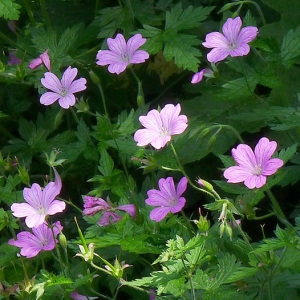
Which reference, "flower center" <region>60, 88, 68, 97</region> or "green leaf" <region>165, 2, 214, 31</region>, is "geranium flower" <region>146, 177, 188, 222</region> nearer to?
"flower center" <region>60, 88, 68, 97</region>

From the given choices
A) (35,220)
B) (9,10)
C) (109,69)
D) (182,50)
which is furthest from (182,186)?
(9,10)

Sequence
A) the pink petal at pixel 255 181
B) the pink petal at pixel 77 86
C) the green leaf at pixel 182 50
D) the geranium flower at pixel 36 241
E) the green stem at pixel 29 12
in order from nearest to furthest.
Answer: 1. the pink petal at pixel 255 181
2. the geranium flower at pixel 36 241
3. the pink petal at pixel 77 86
4. the green leaf at pixel 182 50
5. the green stem at pixel 29 12

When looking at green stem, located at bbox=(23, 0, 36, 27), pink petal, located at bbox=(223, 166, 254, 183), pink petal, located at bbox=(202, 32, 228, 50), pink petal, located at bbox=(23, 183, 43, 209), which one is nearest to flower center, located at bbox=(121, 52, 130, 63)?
pink petal, located at bbox=(202, 32, 228, 50)

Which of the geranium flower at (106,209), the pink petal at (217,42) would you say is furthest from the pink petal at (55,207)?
the pink petal at (217,42)

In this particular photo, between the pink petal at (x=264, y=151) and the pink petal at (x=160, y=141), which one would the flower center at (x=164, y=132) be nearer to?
the pink petal at (x=160, y=141)

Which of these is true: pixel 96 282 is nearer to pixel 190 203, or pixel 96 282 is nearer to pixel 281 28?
pixel 190 203
